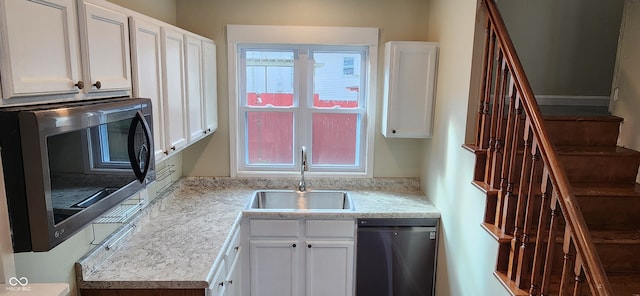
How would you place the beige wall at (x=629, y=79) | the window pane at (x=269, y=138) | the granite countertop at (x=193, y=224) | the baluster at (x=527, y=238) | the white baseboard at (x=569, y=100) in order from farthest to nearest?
1. the window pane at (x=269, y=138)
2. the white baseboard at (x=569, y=100)
3. the beige wall at (x=629, y=79)
4. the granite countertop at (x=193, y=224)
5. the baluster at (x=527, y=238)

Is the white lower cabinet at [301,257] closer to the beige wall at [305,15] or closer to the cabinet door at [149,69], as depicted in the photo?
the cabinet door at [149,69]

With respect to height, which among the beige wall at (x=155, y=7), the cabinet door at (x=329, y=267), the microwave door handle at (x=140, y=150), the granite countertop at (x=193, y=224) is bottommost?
the cabinet door at (x=329, y=267)

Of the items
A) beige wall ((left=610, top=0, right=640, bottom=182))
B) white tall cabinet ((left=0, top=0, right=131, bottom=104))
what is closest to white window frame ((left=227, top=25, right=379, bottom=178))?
white tall cabinet ((left=0, top=0, right=131, bottom=104))

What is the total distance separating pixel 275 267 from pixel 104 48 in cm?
193

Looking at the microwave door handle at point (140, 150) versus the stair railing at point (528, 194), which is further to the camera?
the microwave door handle at point (140, 150)

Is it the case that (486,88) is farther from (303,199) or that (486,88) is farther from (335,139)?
(303,199)

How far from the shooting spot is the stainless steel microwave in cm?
102

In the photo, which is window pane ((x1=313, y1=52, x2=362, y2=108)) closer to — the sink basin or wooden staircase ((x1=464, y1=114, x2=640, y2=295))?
the sink basin

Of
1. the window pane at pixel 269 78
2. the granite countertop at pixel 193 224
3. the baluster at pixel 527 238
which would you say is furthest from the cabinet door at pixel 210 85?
the baluster at pixel 527 238

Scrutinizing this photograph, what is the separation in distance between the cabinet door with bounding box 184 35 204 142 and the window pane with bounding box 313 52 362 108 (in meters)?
1.01

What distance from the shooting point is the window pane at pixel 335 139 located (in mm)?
3398

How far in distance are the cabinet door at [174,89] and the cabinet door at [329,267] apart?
3.96 ft

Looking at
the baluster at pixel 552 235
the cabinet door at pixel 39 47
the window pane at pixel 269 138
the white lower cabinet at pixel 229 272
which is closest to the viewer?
the cabinet door at pixel 39 47

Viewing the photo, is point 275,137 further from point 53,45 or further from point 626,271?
point 626,271
